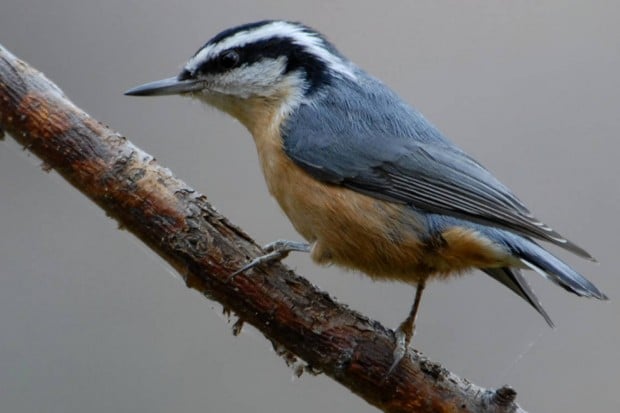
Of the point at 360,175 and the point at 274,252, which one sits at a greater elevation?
the point at 360,175

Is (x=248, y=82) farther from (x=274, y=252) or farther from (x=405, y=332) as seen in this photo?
(x=405, y=332)

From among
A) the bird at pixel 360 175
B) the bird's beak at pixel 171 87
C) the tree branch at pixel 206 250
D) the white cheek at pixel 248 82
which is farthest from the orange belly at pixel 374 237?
the bird's beak at pixel 171 87

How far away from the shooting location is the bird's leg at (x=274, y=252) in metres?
2.17

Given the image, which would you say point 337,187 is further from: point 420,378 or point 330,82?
point 420,378

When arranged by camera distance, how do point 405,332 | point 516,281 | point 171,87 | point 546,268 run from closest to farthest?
point 546,268, point 405,332, point 516,281, point 171,87

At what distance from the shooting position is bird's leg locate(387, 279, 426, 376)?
2207mm

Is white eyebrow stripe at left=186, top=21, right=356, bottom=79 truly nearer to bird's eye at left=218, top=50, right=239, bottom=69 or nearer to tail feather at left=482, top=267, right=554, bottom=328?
bird's eye at left=218, top=50, right=239, bottom=69

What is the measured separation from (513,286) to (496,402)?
1.58 ft

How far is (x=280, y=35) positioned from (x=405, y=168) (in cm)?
61

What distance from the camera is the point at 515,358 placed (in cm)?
275

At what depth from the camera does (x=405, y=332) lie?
2291mm

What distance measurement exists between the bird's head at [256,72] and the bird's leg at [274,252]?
46cm

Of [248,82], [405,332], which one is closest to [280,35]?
[248,82]

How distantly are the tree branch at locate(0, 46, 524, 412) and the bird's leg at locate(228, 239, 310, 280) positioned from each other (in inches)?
0.7
